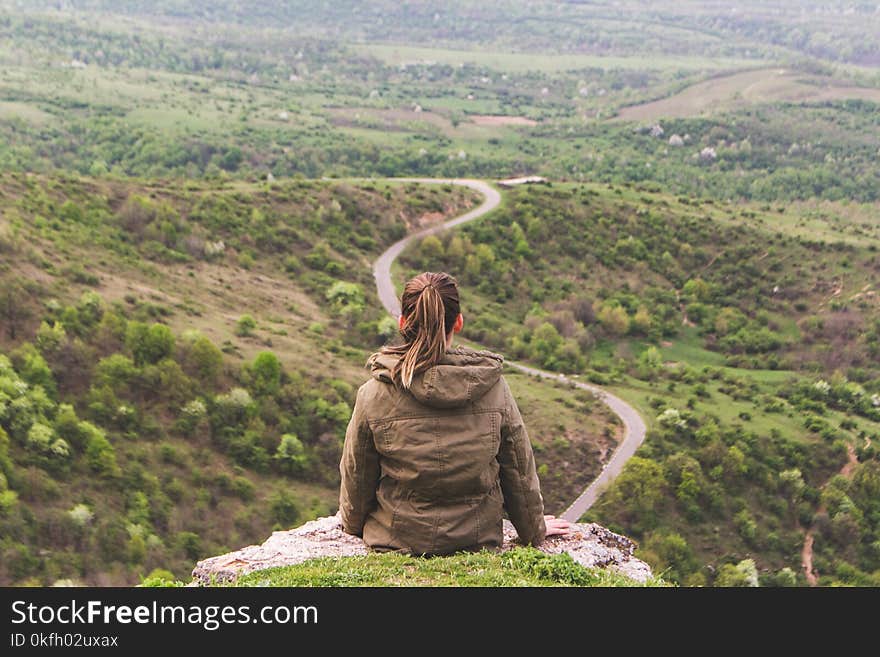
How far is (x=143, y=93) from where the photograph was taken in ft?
641

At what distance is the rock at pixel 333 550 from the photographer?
10438 mm

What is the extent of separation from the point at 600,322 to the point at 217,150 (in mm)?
95704

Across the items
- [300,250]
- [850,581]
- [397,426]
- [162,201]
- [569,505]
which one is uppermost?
[397,426]

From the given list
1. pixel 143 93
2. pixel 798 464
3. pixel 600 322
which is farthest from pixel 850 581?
pixel 143 93

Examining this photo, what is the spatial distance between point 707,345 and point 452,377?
264 feet

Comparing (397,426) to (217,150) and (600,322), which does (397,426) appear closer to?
(600,322)

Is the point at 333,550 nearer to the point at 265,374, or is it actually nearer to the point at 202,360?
the point at 202,360

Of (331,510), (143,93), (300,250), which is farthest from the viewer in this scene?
(143,93)

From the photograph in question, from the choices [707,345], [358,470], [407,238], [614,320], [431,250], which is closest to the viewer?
[358,470]

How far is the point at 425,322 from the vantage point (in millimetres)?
8281

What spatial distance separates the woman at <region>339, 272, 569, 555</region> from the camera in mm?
8336

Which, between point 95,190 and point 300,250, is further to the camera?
point 300,250

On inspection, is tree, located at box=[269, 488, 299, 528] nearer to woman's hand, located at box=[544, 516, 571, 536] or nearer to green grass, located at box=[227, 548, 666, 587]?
woman's hand, located at box=[544, 516, 571, 536]

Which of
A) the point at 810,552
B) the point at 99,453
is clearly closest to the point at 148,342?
the point at 99,453
